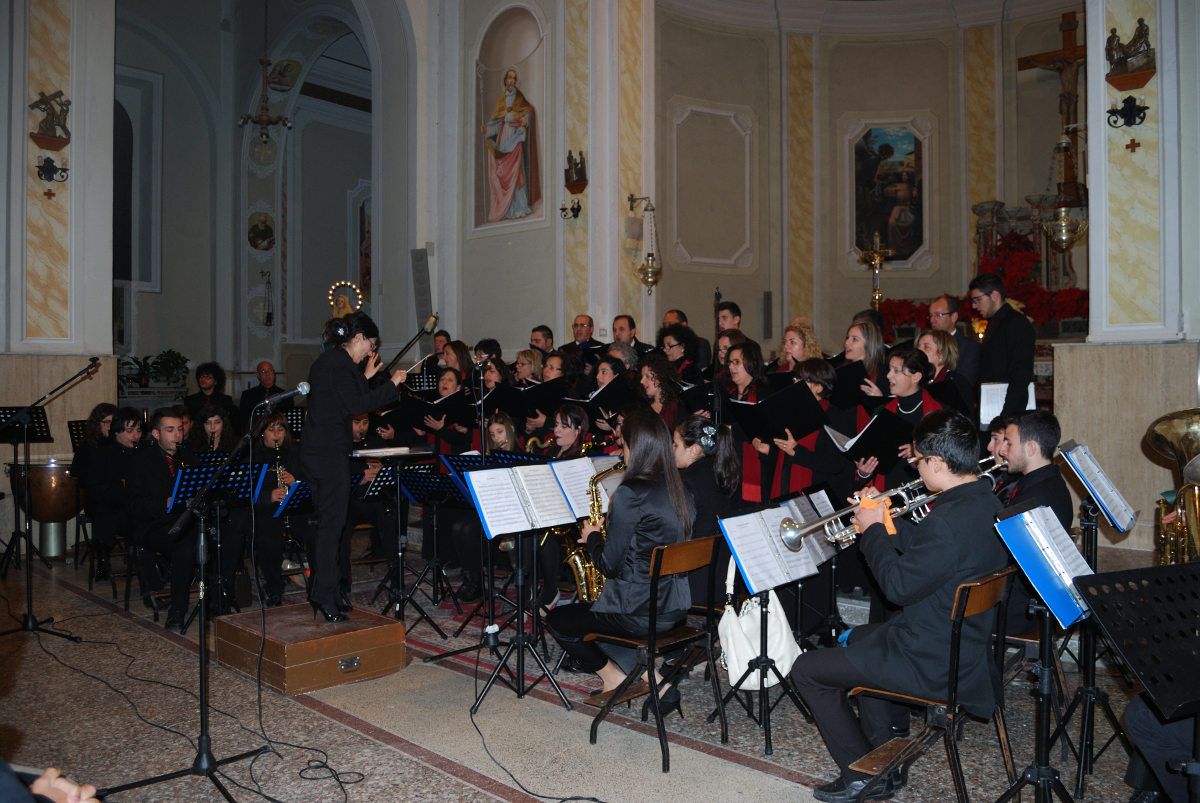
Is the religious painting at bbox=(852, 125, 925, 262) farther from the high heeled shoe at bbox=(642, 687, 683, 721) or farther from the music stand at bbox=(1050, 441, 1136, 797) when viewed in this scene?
the high heeled shoe at bbox=(642, 687, 683, 721)

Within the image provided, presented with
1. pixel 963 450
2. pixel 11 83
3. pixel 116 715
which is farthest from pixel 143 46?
pixel 963 450

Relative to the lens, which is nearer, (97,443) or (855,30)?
(97,443)

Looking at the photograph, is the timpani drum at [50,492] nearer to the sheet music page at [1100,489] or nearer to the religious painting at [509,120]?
the religious painting at [509,120]

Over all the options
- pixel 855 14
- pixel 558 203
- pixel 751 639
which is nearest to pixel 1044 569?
pixel 751 639

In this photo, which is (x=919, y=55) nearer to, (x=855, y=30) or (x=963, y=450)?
(x=855, y=30)

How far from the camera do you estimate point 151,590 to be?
271 inches

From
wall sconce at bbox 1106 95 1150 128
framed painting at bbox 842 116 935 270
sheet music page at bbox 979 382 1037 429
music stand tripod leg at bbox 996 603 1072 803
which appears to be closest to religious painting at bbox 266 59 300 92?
framed painting at bbox 842 116 935 270

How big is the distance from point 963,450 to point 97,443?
7.06m

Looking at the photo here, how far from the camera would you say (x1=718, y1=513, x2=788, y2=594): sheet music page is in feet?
12.5

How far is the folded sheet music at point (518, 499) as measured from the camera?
4441mm

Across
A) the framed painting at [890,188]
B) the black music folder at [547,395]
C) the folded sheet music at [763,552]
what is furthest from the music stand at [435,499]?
the framed painting at [890,188]

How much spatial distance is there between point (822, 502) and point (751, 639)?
742 mm

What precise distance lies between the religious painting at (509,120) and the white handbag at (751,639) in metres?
8.43

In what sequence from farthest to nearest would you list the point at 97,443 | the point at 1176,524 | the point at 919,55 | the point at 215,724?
1. the point at 919,55
2. the point at 97,443
3. the point at 1176,524
4. the point at 215,724
